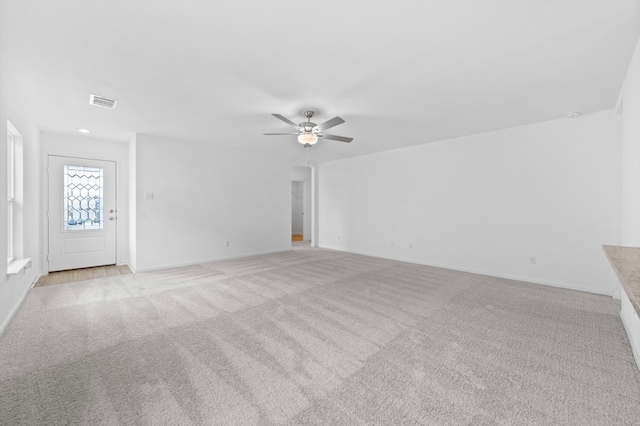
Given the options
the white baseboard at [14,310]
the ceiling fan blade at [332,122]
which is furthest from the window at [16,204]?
the ceiling fan blade at [332,122]

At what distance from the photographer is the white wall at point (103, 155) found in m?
4.75

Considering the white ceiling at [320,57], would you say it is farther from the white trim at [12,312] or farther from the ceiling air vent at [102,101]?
the white trim at [12,312]

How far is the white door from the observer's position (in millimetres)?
4859

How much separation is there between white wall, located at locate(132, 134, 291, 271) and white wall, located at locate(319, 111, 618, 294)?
8.13 ft

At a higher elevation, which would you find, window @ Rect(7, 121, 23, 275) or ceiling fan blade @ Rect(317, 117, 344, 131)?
ceiling fan blade @ Rect(317, 117, 344, 131)

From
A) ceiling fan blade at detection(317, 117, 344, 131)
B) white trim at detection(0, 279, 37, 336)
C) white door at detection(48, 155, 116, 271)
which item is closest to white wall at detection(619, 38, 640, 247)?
ceiling fan blade at detection(317, 117, 344, 131)

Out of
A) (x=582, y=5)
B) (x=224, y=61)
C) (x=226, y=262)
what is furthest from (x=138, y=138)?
(x=582, y=5)

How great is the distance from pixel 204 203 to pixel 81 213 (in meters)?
2.21

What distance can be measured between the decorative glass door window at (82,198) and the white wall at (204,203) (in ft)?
3.25

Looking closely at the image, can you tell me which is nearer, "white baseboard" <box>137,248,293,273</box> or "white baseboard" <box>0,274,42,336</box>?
"white baseboard" <box>0,274,42,336</box>

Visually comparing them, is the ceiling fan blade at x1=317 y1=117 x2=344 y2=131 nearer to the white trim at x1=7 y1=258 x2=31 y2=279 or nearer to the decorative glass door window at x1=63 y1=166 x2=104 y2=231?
the white trim at x1=7 y1=258 x2=31 y2=279

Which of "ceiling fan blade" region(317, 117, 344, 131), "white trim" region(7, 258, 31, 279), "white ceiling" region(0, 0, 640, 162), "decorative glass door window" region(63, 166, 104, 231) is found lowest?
"white trim" region(7, 258, 31, 279)

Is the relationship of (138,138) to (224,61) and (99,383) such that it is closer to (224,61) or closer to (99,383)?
(224,61)

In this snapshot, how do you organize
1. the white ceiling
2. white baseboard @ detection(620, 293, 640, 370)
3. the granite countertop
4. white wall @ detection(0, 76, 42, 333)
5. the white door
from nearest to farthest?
the granite countertop
the white ceiling
white baseboard @ detection(620, 293, 640, 370)
white wall @ detection(0, 76, 42, 333)
the white door
